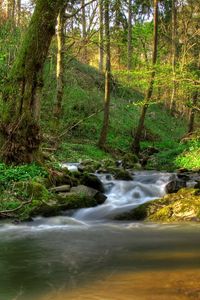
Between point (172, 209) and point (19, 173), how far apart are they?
4.09 meters

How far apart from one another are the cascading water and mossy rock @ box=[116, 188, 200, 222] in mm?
481

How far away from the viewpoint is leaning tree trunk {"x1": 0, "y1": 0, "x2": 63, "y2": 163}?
1222cm

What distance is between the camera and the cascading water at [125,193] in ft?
→ 35.0

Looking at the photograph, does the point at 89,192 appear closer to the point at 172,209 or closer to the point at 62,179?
the point at 62,179

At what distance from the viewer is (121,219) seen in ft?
34.2

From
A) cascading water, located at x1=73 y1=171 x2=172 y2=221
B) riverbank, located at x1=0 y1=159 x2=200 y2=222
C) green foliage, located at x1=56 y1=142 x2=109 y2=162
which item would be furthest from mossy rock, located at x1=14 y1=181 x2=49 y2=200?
green foliage, located at x1=56 y1=142 x2=109 y2=162

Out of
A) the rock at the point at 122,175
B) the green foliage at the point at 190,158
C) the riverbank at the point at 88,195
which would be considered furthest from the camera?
the green foliage at the point at 190,158

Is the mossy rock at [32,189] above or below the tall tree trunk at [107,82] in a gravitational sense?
below

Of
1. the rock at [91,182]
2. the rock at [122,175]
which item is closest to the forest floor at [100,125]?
the rock at [91,182]

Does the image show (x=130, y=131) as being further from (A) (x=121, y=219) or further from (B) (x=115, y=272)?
(B) (x=115, y=272)

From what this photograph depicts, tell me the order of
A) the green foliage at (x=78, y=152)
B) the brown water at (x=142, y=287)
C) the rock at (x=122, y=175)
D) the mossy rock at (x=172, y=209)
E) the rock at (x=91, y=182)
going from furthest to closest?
1. the green foliage at (x=78, y=152)
2. the rock at (x=122, y=175)
3. the rock at (x=91, y=182)
4. the mossy rock at (x=172, y=209)
5. the brown water at (x=142, y=287)

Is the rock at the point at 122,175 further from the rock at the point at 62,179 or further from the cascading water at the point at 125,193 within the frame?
the rock at the point at 62,179

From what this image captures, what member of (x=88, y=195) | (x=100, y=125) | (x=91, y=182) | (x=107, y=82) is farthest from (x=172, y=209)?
(x=100, y=125)

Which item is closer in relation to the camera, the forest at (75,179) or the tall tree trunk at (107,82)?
the forest at (75,179)
